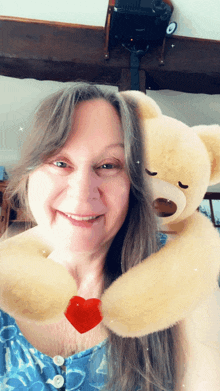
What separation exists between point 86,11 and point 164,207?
0.39 m

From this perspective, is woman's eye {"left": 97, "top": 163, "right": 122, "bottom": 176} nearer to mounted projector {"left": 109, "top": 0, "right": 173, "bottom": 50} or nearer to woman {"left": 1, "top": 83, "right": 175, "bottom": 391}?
woman {"left": 1, "top": 83, "right": 175, "bottom": 391}

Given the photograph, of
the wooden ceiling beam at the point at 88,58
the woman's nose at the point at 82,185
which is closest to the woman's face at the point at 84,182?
the woman's nose at the point at 82,185

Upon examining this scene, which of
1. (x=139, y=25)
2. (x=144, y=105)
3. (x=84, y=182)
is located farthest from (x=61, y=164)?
(x=139, y=25)

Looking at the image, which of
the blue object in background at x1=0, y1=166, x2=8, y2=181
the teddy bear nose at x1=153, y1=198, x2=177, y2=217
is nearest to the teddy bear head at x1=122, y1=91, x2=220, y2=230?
the teddy bear nose at x1=153, y1=198, x2=177, y2=217

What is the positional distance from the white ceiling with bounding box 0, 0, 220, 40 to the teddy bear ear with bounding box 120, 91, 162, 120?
0.15 m

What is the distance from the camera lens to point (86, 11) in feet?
1.47

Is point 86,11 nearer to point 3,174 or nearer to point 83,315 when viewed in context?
point 3,174

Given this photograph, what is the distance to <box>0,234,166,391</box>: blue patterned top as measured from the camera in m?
0.35

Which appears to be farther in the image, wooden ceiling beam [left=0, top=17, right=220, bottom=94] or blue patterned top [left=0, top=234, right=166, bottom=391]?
wooden ceiling beam [left=0, top=17, right=220, bottom=94]

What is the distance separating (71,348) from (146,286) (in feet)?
0.53

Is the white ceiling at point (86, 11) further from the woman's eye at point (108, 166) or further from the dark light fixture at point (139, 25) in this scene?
the woman's eye at point (108, 166)

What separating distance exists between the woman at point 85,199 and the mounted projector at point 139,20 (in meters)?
0.12

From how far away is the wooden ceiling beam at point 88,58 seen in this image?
1.48 feet

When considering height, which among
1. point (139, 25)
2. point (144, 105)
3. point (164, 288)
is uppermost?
point (139, 25)
